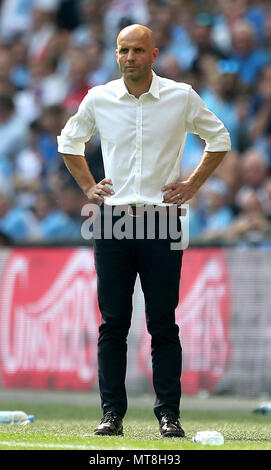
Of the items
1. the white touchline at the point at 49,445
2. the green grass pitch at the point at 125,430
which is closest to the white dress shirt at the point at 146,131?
the green grass pitch at the point at 125,430

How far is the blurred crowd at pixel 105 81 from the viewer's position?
12.0 meters

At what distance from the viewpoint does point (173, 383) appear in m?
6.79

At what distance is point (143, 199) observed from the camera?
6.74m

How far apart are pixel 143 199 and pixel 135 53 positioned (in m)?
0.84

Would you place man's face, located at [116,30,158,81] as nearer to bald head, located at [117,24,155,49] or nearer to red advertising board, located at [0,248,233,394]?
bald head, located at [117,24,155,49]

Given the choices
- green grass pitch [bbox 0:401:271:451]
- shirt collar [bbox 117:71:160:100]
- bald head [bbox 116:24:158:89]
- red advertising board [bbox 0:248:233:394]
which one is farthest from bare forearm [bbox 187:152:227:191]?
red advertising board [bbox 0:248:233:394]

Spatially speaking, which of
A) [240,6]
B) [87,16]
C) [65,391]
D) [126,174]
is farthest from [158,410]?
[87,16]

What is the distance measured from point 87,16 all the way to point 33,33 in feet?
3.88

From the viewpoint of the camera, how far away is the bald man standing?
677 centimetres

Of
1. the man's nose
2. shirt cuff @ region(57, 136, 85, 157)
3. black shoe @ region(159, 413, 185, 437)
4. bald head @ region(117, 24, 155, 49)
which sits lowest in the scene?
black shoe @ region(159, 413, 185, 437)

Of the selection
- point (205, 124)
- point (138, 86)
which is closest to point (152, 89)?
point (138, 86)

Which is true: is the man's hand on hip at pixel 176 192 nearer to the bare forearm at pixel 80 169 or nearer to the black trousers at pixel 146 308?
the black trousers at pixel 146 308

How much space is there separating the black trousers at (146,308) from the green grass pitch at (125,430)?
28 cm
